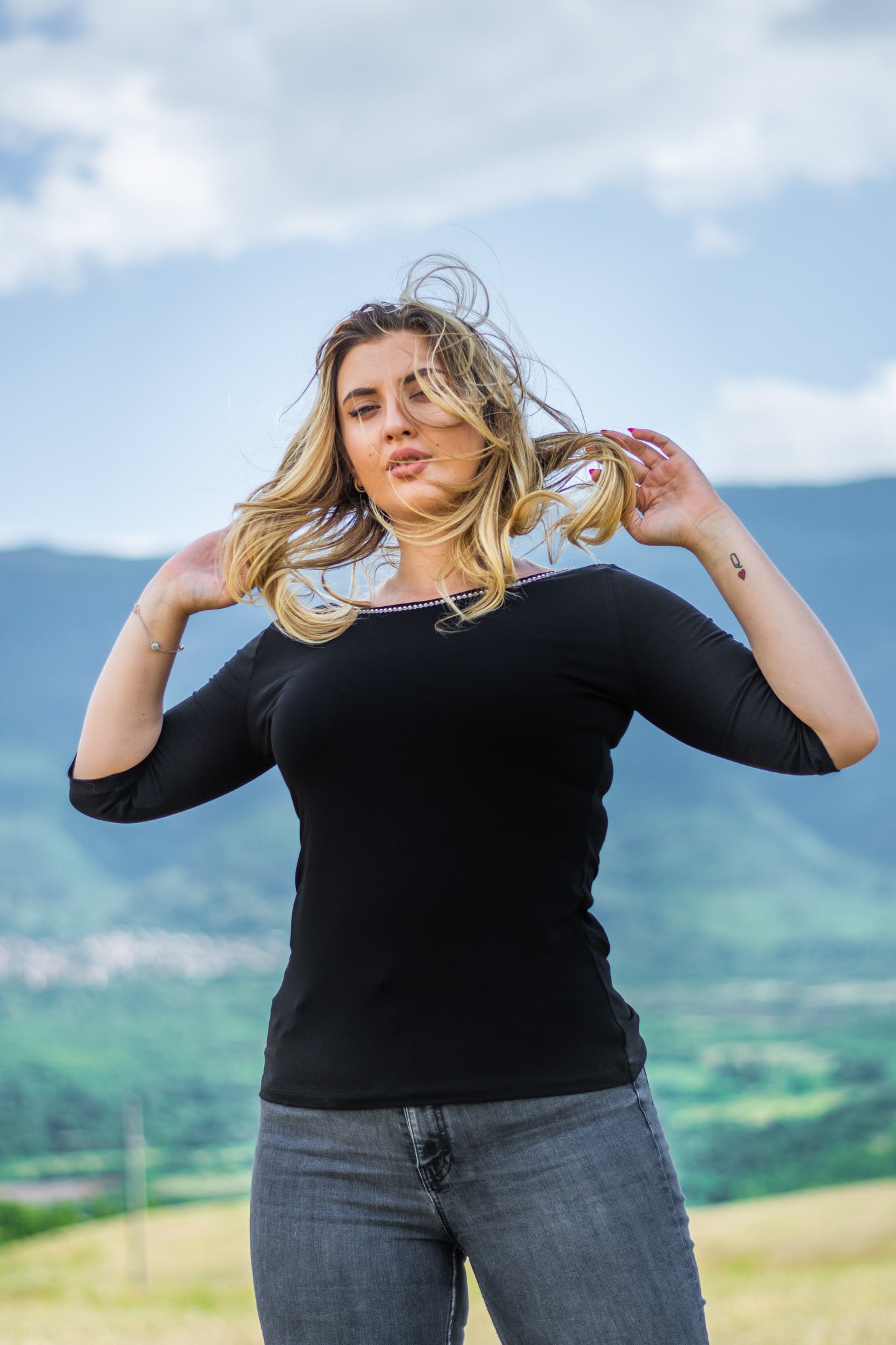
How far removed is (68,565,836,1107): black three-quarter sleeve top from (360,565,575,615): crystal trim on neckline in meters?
0.02

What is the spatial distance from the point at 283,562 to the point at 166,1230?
16.0ft

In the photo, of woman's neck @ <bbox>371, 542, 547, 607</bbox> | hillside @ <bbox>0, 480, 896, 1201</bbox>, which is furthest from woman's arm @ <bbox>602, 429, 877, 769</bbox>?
hillside @ <bbox>0, 480, 896, 1201</bbox>

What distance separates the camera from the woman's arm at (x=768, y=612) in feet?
3.47

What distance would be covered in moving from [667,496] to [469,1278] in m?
3.61

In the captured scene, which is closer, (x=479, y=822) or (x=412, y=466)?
(x=479, y=822)

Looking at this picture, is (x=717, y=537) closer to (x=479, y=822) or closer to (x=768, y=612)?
(x=768, y=612)

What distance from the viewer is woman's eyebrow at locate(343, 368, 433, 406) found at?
1221 mm

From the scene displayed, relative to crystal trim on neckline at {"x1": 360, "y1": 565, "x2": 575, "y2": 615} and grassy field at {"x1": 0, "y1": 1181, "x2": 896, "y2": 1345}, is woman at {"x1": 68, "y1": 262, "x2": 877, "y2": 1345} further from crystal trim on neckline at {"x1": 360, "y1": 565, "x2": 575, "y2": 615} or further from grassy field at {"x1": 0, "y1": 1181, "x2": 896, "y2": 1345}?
grassy field at {"x1": 0, "y1": 1181, "x2": 896, "y2": 1345}

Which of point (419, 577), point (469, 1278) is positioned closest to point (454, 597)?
point (419, 577)

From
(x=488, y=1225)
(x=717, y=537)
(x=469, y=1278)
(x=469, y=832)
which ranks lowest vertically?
(x=488, y=1225)

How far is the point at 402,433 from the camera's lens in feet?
3.99

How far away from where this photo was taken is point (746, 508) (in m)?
8.82

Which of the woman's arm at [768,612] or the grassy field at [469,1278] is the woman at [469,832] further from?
the grassy field at [469,1278]

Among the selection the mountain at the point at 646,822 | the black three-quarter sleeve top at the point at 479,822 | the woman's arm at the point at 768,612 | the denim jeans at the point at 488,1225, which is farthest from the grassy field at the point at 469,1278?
the woman's arm at the point at 768,612
